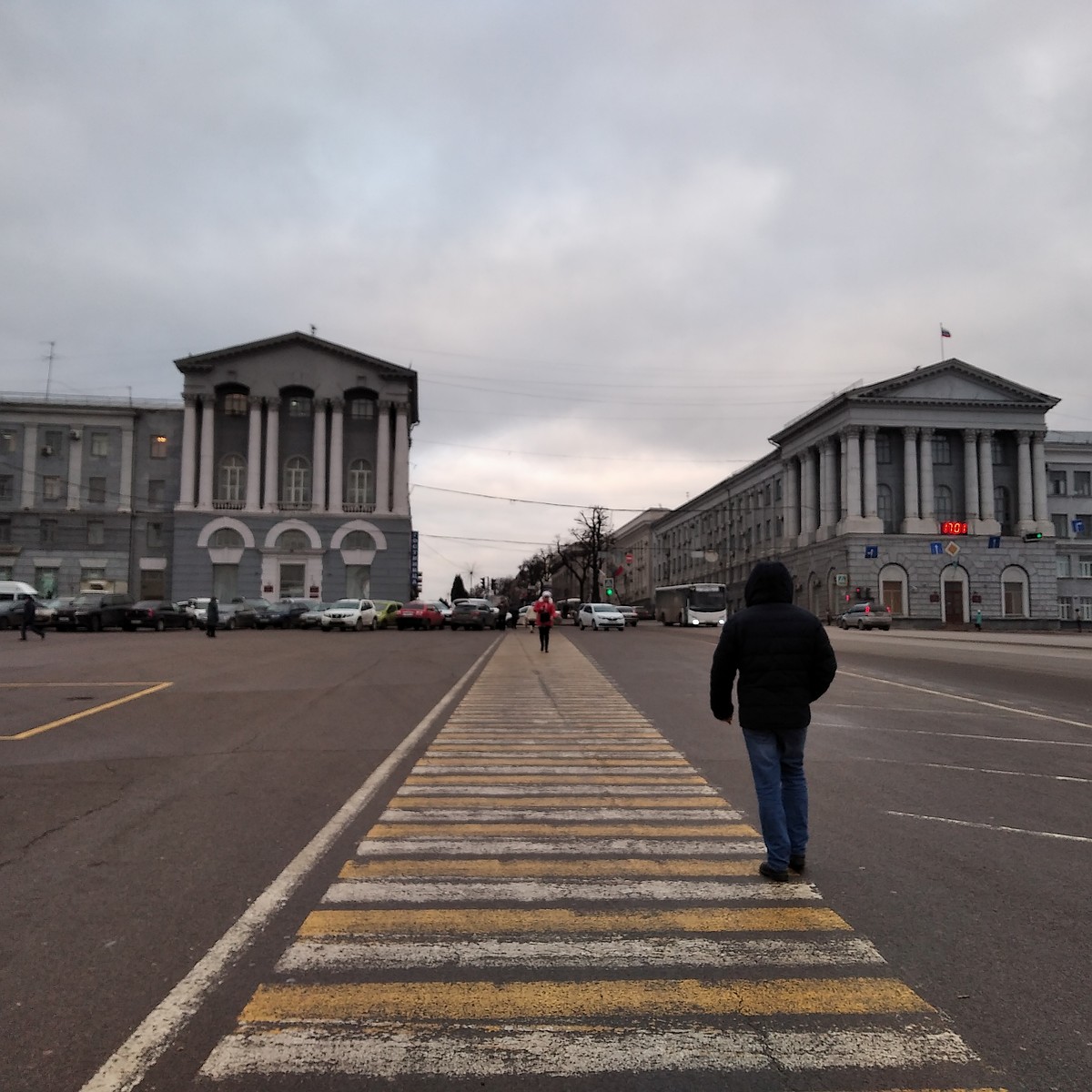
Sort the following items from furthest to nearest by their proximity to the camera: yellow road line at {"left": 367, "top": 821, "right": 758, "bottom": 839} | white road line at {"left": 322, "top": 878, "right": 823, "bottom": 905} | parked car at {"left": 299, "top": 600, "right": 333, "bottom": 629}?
parked car at {"left": 299, "top": 600, "right": 333, "bottom": 629} → yellow road line at {"left": 367, "top": 821, "right": 758, "bottom": 839} → white road line at {"left": 322, "top": 878, "right": 823, "bottom": 905}

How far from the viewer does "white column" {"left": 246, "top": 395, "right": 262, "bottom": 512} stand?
6309 centimetres

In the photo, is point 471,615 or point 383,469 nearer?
point 471,615

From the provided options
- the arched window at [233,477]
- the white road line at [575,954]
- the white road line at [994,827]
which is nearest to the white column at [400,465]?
the arched window at [233,477]

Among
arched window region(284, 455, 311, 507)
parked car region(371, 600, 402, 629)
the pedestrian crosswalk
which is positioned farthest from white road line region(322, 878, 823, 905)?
arched window region(284, 455, 311, 507)

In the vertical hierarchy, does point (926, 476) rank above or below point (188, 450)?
above

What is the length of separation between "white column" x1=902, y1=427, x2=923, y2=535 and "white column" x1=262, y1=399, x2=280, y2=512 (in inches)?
1825

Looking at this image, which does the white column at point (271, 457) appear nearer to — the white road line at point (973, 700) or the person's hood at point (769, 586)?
the white road line at point (973, 700)

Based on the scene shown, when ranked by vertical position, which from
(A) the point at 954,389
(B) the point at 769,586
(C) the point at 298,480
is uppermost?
(A) the point at 954,389

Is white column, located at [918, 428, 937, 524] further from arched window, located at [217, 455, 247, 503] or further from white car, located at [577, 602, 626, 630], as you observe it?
arched window, located at [217, 455, 247, 503]

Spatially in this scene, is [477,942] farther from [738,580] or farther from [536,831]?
[738,580]

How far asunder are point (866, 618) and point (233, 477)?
1682 inches

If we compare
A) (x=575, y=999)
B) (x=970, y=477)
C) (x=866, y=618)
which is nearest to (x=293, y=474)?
(x=866, y=618)

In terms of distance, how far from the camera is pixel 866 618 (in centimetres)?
5875

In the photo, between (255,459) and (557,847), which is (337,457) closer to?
(255,459)
